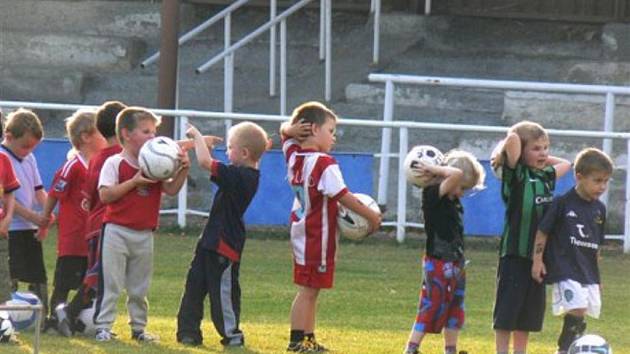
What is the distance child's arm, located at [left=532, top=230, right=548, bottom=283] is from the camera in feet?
33.5

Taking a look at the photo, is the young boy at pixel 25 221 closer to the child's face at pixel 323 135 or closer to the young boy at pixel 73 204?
the young boy at pixel 73 204

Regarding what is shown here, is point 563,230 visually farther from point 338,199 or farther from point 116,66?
point 116,66

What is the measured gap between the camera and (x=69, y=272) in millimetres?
11430

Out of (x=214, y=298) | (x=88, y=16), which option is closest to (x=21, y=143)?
(x=214, y=298)

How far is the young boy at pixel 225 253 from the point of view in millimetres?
10906

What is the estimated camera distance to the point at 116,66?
2261 centimetres

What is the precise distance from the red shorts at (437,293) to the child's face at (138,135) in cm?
180

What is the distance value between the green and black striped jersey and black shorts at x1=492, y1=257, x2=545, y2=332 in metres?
0.07

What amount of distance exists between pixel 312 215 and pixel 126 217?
109 cm

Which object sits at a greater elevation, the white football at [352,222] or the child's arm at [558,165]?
the child's arm at [558,165]

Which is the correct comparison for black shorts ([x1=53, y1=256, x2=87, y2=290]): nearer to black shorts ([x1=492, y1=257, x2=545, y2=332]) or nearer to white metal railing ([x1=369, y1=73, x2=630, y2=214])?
black shorts ([x1=492, y1=257, x2=545, y2=332])

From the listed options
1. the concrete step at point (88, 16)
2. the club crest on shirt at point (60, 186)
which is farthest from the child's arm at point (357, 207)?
the concrete step at point (88, 16)

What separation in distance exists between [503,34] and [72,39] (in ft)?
17.4

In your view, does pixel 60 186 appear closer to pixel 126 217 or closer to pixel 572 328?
pixel 126 217
